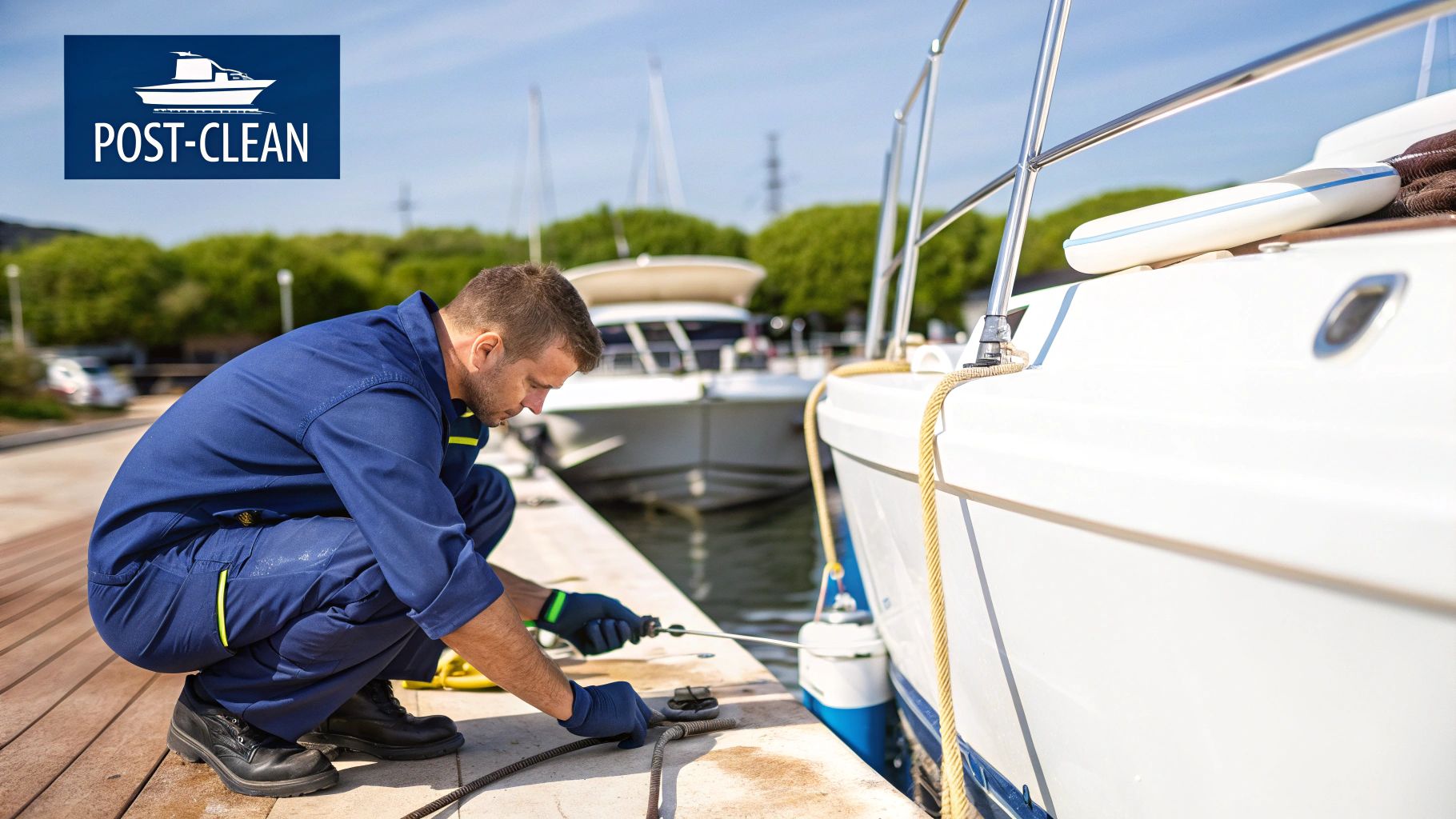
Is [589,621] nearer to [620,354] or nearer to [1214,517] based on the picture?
[1214,517]

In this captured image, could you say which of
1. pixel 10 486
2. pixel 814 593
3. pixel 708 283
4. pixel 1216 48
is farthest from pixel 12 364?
pixel 1216 48

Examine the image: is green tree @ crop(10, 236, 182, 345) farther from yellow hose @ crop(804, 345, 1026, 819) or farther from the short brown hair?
yellow hose @ crop(804, 345, 1026, 819)

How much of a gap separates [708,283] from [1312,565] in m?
10.3

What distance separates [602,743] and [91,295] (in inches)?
1469

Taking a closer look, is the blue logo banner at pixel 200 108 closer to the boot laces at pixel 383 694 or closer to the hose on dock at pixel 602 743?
the boot laces at pixel 383 694

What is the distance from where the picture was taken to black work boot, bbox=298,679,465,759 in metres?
2.15

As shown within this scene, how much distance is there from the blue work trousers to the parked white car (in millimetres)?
20627

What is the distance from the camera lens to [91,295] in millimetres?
32969

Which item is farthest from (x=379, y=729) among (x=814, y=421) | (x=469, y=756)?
(x=814, y=421)

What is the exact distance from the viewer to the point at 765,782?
81.5 inches

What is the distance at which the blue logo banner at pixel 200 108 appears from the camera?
503 cm

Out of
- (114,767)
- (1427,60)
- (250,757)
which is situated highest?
(1427,60)

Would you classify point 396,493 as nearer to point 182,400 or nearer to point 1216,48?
point 182,400

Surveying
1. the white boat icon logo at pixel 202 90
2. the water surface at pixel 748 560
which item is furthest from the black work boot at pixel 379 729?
the white boat icon logo at pixel 202 90
